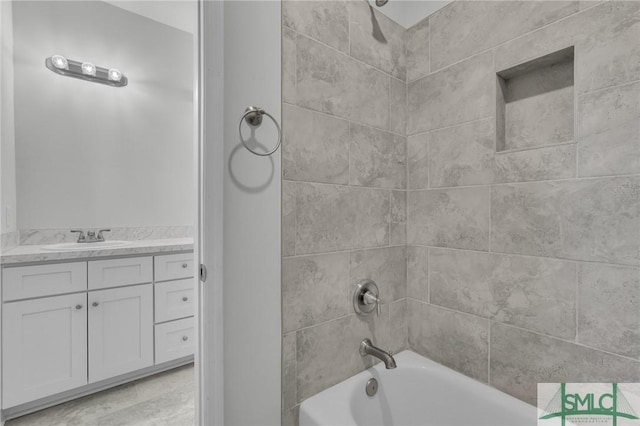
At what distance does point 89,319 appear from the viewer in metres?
1.88

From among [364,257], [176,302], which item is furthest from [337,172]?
[176,302]

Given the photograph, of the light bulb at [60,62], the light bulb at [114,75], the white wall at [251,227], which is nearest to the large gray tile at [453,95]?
the white wall at [251,227]

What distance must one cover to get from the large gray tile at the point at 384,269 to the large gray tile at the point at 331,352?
149 mm

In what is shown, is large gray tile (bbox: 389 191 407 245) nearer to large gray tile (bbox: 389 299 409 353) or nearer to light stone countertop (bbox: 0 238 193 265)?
large gray tile (bbox: 389 299 409 353)

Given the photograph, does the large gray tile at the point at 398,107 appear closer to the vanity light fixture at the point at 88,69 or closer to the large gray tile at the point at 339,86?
the large gray tile at the point at 339,86

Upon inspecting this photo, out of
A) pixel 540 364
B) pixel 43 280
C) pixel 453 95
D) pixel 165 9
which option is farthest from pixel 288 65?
pixel 165 9

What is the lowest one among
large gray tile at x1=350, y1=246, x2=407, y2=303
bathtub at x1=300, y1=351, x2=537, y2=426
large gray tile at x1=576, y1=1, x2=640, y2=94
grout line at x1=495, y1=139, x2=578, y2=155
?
bathtub at x1=300, y1=351, x2=537, y2=426

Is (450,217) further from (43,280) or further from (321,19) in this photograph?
(43,280)

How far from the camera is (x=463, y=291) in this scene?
1.27 metres

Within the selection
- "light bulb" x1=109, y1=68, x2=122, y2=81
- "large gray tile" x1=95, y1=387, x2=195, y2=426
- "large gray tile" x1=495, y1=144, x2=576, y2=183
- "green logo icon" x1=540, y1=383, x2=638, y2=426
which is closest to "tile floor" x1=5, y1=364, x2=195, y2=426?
"large gray tile" x1=95, y1=387, x2=195, y2=426

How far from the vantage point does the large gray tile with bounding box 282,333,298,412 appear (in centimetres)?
104

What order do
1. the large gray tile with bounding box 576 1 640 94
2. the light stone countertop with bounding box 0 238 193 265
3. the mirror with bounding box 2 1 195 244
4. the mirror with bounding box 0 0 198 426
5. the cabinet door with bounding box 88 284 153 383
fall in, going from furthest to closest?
the mirror with bounding box 2 1 195 244
the cabinet door with bounding box 88 284 153 383
the mirror with bounding box 0 0 198 426
the light stone countertop with bounding box 0 238 193 265
the large gray tile with bounding box 576 1 640 94

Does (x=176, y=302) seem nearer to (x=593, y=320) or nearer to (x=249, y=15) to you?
(x=249, y=15)

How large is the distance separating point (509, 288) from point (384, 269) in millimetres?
494
